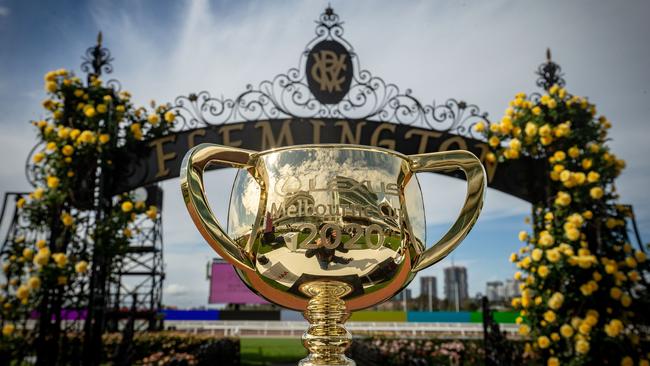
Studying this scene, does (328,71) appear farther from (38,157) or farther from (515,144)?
(38,157)

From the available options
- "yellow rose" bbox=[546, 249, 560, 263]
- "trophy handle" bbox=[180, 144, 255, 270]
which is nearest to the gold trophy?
"trophy handle" bbox=[180, 144, 255, 270]

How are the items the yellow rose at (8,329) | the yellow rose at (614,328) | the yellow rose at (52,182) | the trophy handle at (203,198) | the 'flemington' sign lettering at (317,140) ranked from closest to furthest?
1. the trophy handle at (203,198)
2. the yellow rose at (614,328)
3. the yellow rose at (8,329)
4. the yellow rose at (52,182)
5. the 'flemington' sign lettering at (317,140)

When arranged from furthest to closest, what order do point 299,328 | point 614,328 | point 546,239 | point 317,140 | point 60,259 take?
Answer: point 299,328, point 317,140, point 546,239, point 60,259, point 614,328

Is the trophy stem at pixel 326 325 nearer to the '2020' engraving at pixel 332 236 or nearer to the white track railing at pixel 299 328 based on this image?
the '2020' engraving at pixel 332 236

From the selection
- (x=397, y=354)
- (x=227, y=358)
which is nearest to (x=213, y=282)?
(x=227, y=358)

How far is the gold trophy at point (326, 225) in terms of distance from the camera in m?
0.52

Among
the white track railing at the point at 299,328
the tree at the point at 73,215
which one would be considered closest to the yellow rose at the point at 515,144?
the tree at the point at 73,215

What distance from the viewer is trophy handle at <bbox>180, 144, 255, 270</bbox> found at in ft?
1.62

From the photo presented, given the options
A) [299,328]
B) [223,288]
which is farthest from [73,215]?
[223,288]

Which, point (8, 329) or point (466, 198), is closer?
point (466, 198)

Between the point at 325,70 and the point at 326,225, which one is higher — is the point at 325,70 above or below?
above

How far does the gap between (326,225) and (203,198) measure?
0.15m

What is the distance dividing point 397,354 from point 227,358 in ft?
7.89

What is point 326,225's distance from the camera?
1.71ft
